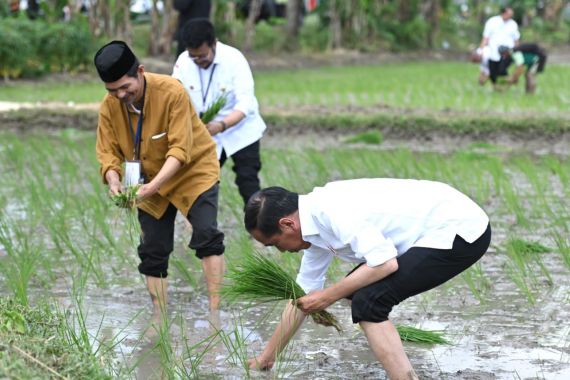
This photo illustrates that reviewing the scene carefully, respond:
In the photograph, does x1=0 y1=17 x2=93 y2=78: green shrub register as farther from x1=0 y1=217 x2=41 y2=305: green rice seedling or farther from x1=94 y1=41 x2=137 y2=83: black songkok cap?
x1=94 y1=41 x2=137 y2=83: black songkok cap

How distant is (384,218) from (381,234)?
73 millimetres

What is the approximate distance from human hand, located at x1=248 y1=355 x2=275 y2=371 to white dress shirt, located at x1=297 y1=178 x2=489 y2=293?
0.51 m

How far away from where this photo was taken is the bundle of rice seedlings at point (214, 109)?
5.40m

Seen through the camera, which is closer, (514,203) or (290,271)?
(290,271)

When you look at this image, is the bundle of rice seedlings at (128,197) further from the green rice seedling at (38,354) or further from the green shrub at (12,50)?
the green shrub at (12,50)

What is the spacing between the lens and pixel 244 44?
851 inches

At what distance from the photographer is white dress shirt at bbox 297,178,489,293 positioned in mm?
3254

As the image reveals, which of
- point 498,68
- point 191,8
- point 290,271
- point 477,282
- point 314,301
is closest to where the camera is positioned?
point 314,301

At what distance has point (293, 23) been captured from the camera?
24094mm

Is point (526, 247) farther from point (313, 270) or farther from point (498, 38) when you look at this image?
point (498, 38)

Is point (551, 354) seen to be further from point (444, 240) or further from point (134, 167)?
point (134, 167)

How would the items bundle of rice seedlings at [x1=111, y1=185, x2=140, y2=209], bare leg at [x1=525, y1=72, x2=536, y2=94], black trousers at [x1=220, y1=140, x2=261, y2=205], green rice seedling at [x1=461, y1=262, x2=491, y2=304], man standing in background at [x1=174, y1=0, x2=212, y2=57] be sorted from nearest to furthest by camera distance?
bundle of rice seedlings at [x1=111, y1=185, x2=140, y2=209] → green rice seedling at [x1=461, y1=262, x2=491, y2=304] → black trousers at [x1=220, y1=140, x2=261, y2=205] → man standing in background at [x1=174, y1=0, x2=212, y2=57] → bare leg at [x1=525, y1=72, x2=536, y2=94]

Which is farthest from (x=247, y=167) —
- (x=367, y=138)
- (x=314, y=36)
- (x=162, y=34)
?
(x=314, y=36)

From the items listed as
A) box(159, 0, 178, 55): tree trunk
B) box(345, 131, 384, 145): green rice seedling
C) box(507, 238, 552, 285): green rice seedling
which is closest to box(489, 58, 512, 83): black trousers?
box(345, 131, 384, 145): green rice seedling
